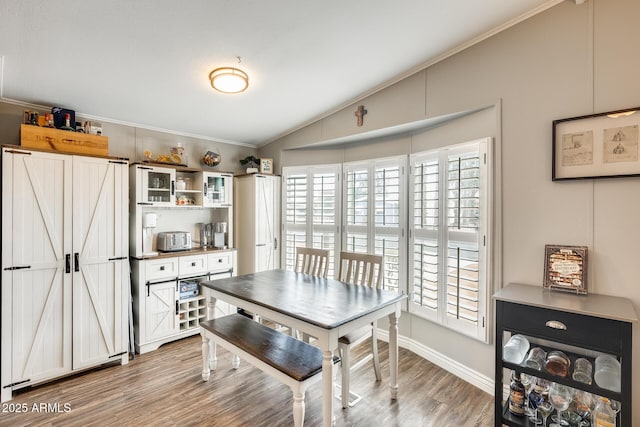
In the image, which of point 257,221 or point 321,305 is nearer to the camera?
→ point 321,305

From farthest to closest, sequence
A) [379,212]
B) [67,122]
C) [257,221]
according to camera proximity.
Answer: [257,221] < [379,212] < [67,122]

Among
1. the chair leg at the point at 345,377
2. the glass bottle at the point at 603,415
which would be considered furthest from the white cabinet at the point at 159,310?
the glass bottle at the point at 603,415

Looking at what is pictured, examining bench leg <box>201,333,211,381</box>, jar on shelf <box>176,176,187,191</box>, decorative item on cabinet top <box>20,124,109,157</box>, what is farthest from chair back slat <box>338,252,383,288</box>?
decorative item on cabinet top <box>20,124,109,157</box>

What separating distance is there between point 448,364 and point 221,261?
9.14ft

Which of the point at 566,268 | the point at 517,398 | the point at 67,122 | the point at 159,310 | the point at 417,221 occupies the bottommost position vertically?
the point at 517,398

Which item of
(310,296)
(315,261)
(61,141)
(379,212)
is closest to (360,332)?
(310,296)

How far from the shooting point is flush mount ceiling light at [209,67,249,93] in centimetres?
249

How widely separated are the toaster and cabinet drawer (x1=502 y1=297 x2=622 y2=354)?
3.36 metres

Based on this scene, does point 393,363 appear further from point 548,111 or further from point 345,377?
point 548,111

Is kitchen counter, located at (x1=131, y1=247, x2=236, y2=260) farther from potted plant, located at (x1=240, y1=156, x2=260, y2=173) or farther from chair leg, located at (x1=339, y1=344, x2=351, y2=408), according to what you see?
chair leg, located at (x1=339, y1=344, x2=351, y2=408)

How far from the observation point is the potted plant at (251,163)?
4469 millimetres

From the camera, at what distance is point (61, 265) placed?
270 centimetres

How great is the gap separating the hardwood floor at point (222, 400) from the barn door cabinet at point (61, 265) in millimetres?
262

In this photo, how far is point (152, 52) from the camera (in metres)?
2.33
